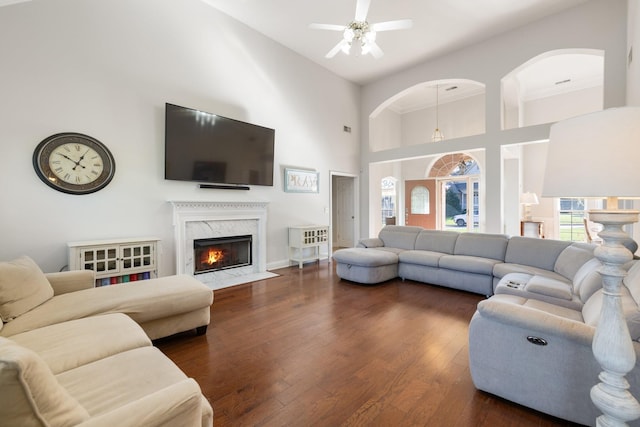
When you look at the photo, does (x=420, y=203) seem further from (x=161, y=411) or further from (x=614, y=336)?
(x=161, y=411)

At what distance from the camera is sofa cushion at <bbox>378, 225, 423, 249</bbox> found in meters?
5.09

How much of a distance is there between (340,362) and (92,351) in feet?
5.41

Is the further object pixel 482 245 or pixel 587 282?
pixel 482 245

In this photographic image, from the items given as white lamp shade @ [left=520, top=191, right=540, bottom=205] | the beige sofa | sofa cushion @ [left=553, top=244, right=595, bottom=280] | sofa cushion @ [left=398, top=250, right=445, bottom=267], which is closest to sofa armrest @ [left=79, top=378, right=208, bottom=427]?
the beige sofa

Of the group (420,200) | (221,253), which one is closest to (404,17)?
(221,253)

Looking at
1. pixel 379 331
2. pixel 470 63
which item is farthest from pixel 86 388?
pixel 470 63

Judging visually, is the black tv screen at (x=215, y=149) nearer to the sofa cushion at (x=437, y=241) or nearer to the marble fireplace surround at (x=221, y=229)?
the marble fireplace surround at (x=221, y=229)

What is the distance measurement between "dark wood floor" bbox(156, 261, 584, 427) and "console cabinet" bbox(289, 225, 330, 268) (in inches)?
71.1

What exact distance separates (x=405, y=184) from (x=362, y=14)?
21.1ft

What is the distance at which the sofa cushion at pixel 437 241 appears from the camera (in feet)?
15.1

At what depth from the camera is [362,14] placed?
3416 millimetres

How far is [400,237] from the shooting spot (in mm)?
5207

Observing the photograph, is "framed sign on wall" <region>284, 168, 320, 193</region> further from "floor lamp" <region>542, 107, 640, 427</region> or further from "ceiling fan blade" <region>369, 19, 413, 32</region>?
"floor lamp" <region>542, 107, 640, 427</region>

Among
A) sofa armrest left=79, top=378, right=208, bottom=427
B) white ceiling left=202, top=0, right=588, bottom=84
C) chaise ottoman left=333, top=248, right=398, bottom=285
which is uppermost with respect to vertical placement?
white ceiling left=202, top=0, right=588, bottom=84
